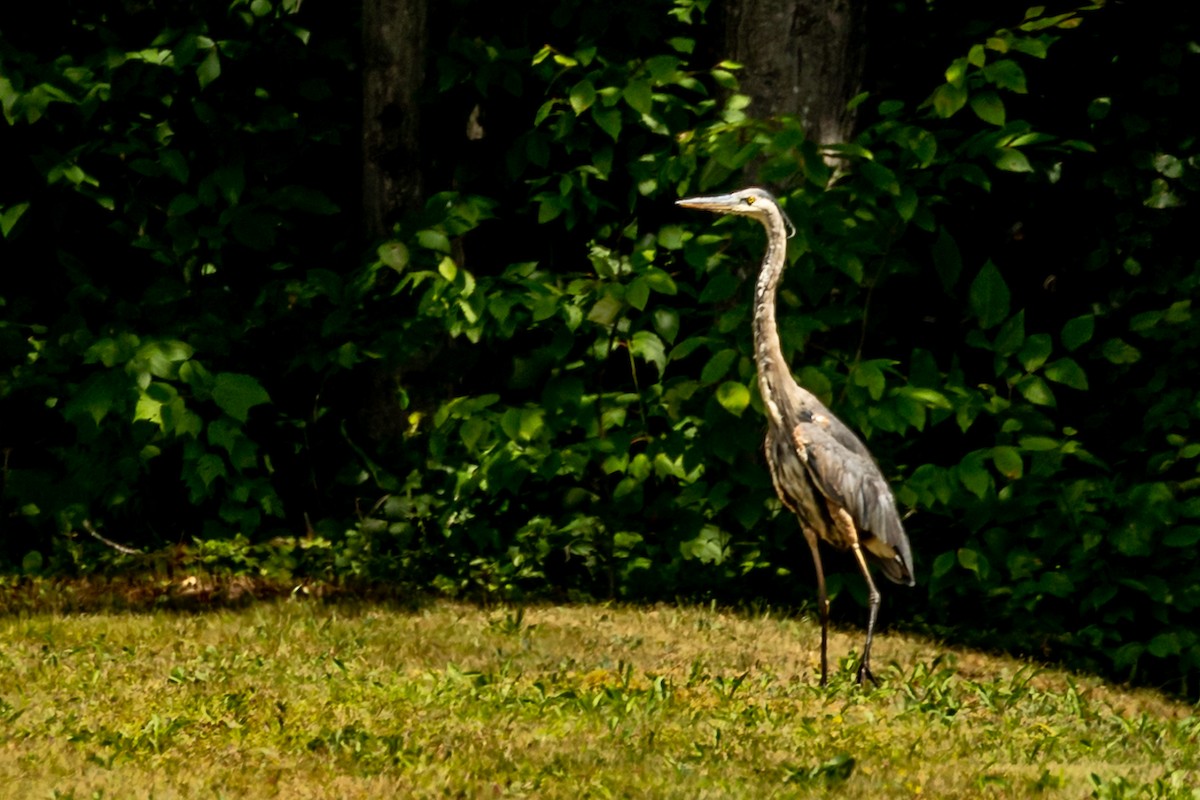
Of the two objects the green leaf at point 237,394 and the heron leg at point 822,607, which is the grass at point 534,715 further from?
the green leaf at point 237,394

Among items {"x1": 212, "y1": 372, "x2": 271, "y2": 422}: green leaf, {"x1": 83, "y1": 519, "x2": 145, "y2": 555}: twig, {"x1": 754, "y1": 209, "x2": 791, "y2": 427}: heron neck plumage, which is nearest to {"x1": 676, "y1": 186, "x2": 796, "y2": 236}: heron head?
{"x1": 754, "y1": 209, "x2": 791, "y2": 427}: heron neck plumage

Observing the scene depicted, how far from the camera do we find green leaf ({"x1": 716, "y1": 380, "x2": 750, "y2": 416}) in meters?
8.03

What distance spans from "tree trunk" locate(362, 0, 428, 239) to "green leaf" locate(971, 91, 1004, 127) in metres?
3.46

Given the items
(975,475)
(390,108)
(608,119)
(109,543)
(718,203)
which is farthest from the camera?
(390,108)

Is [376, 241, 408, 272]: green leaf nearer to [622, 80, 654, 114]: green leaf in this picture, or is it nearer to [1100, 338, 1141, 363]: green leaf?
[622, 80, 654, 114]: green leaf

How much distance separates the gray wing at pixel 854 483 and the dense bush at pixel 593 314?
27.9 inches

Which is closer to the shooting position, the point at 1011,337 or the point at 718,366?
the point at 718,366

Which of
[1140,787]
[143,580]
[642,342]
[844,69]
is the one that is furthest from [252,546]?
[1140,787]

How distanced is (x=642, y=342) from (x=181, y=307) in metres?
3.01

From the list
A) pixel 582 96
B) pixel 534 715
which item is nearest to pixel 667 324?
pixel 582 96

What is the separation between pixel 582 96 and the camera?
835 cm

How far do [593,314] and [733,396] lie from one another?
91 cm

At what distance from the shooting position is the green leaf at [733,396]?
8.03m

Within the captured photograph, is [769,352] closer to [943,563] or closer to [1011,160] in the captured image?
[1011,160]
